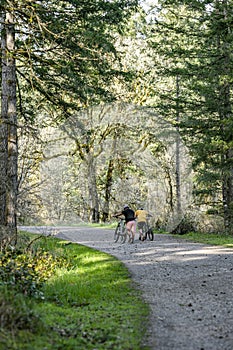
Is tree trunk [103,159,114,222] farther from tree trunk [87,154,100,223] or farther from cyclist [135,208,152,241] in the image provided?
cyclist [135,208,152,241]

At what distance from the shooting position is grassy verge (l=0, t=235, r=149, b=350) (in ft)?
17.2

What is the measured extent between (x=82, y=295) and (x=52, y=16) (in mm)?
8013

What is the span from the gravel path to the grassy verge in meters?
0.27

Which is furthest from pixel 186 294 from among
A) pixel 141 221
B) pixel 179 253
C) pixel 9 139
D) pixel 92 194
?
pixel 92 194

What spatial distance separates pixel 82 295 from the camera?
823cm

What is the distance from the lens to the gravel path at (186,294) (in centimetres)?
571

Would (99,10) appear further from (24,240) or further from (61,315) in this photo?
(61,315)

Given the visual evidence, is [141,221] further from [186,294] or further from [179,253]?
[186,294]

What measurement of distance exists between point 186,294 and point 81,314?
7.85 feet

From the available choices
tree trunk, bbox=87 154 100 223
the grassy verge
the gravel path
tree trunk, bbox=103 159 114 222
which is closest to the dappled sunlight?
the gravel path

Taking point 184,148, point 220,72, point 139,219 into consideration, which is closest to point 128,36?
point 184,148

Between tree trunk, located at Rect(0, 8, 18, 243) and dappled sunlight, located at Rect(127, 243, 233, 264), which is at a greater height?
tree trunk, located at Rect(0, 8, 18, 243)

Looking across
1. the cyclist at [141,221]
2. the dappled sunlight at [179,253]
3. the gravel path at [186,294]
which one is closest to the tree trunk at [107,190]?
the cyclist at [141,221]

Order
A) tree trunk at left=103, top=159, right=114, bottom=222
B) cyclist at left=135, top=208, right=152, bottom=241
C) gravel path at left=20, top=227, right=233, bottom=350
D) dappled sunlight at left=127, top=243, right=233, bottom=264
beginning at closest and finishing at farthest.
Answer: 1. gravel path at left=20, top=227, right=233, bottom=350
2. dappled sunlight at left=127, top=243, right=233, bottom=264
3. cyclist at left=135, top=208, right=152, bottom=241
4. tree trunk at left=103, top=159, right=114, bottom=222
